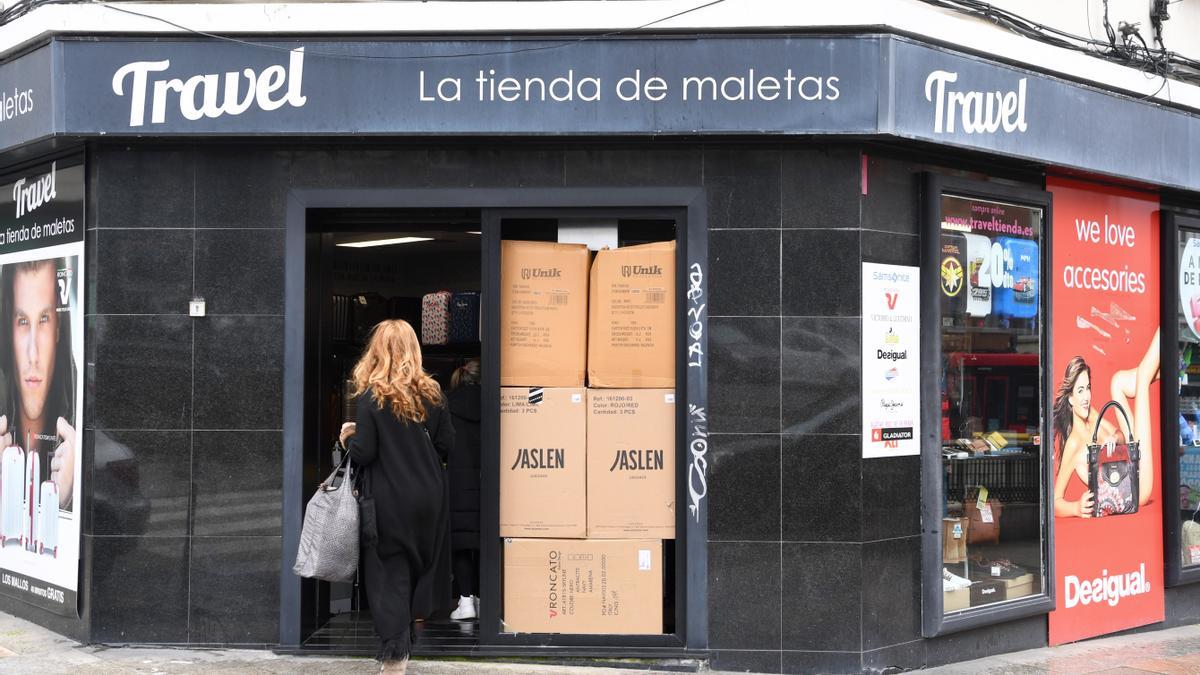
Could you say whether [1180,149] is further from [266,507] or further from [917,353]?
[266,507]

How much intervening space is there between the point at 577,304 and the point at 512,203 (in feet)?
2.35

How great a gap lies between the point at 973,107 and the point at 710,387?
2325mm

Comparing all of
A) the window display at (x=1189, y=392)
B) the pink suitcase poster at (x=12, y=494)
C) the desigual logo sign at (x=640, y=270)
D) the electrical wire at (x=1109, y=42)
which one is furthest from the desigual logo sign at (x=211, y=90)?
the window display at (x=1189, y=392)

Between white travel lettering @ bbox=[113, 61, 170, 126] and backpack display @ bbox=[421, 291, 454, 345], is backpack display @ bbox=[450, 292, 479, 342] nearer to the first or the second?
backpack display @ bbox=[421, 291, 454, 345]

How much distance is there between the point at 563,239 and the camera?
729cm

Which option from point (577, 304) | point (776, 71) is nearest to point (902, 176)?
point (776, 71)

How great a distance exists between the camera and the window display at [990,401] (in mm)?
7531

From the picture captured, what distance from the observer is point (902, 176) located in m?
7.25

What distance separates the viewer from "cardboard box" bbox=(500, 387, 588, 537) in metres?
7.16

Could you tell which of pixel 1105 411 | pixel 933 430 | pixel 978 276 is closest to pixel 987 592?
pixel 933 430

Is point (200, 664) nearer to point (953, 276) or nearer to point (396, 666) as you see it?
point (396, 666)

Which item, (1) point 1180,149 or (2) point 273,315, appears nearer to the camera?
(2) point 273,315

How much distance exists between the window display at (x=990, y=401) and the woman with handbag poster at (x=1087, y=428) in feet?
0.78

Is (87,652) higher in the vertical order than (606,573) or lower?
lower
